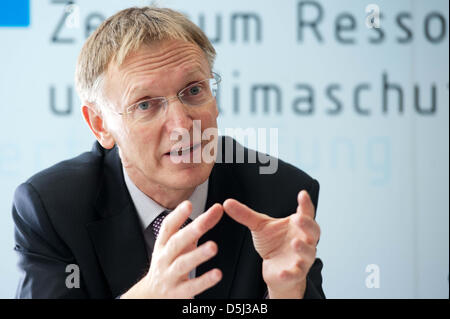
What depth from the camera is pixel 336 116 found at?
8.90 ft

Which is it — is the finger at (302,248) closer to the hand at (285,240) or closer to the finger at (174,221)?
the hand at (285,240)

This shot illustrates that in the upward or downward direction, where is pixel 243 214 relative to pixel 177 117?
downward

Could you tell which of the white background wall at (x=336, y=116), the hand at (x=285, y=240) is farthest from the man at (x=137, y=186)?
the white background wall at (x=336, y=116)

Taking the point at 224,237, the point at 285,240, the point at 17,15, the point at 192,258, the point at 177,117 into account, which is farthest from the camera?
the point at 17,15

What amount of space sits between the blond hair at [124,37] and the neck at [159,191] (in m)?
0.22

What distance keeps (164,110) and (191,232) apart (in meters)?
0.43

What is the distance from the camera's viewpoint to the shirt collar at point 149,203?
55.1 inches

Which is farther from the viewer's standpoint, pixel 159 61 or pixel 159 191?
pixel 159 191

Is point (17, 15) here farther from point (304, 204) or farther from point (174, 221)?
point (304, 204)

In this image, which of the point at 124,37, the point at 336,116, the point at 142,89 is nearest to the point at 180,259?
the point at 142,89

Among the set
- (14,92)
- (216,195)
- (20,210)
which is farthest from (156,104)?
(14,92)

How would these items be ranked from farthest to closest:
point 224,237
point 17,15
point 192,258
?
1. point 17,15
2. point 224,237
3. point 192,258

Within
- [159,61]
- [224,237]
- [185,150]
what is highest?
[159,61]

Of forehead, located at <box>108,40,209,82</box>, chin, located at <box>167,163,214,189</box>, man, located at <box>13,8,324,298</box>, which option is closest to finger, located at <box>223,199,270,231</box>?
man, located at <box>13,8,324,298</box>
